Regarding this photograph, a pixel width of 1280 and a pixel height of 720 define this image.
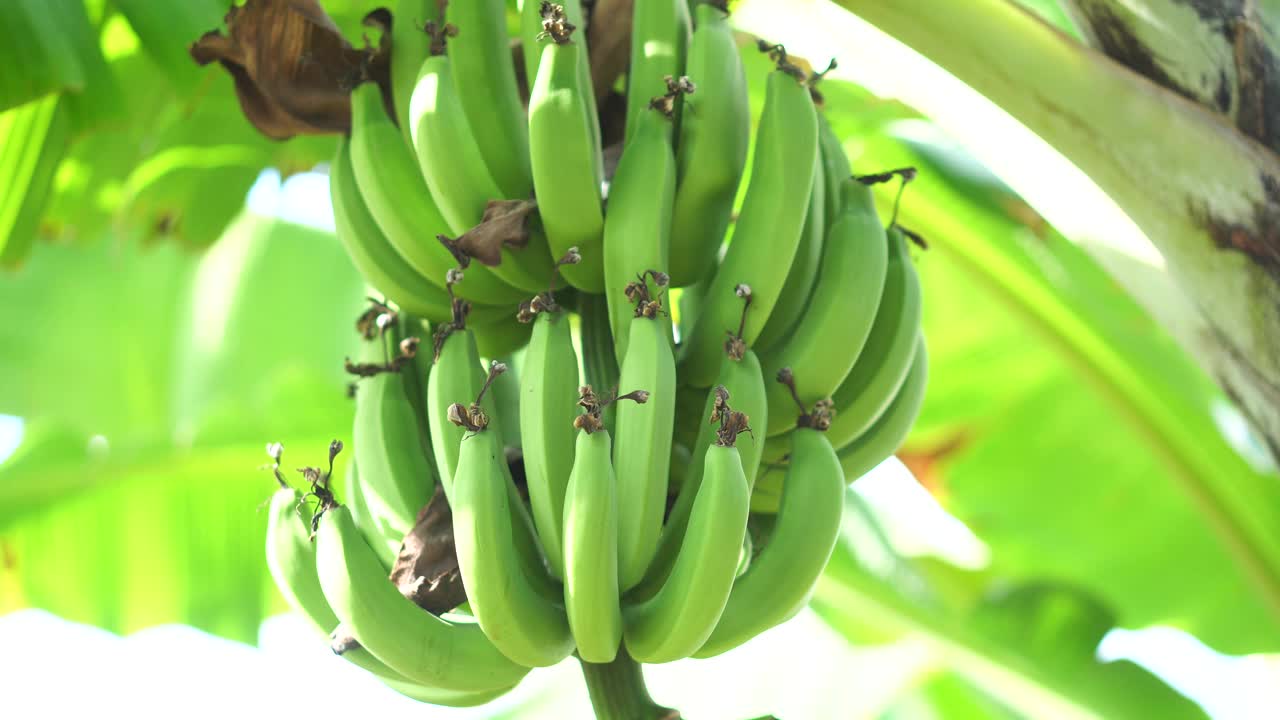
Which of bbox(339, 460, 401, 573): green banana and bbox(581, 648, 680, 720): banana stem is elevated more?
bbox(339, 460, 401, 573): green banana

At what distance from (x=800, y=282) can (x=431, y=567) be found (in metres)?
0.43

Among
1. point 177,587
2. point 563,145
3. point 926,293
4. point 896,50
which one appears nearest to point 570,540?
point 563,145

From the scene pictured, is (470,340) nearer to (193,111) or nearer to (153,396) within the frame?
(193,111)

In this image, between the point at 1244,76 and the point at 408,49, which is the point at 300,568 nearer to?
the point at 408,49

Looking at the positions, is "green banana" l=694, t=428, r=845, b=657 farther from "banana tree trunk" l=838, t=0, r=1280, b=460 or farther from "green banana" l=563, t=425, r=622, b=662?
"banana tree trunk" l=838, t=0, r=1280, b=460

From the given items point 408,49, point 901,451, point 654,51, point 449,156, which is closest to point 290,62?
point 408,49

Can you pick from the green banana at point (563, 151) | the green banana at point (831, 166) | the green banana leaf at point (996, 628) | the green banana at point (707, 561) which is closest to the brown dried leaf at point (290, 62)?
the green banana at point (563, 151)

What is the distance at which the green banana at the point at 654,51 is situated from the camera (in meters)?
0.99

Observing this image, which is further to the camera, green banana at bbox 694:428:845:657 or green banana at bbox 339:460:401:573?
green banana at bbox 339:460:401:573

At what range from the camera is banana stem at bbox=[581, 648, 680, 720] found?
87 cm

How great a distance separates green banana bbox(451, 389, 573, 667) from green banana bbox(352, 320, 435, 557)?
0.56 ft

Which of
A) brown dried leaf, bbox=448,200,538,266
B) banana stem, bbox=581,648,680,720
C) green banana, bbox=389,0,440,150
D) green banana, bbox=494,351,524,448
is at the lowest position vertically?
banana stem, bbox=581,648,680,720

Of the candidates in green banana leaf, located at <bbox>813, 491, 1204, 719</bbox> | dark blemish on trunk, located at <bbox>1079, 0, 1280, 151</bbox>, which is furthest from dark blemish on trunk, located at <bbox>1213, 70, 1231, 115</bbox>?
green banana leaf, located at <bbox>813, 491, 1204, 719</bbox>

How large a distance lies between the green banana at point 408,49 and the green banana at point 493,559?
38 centimetres
